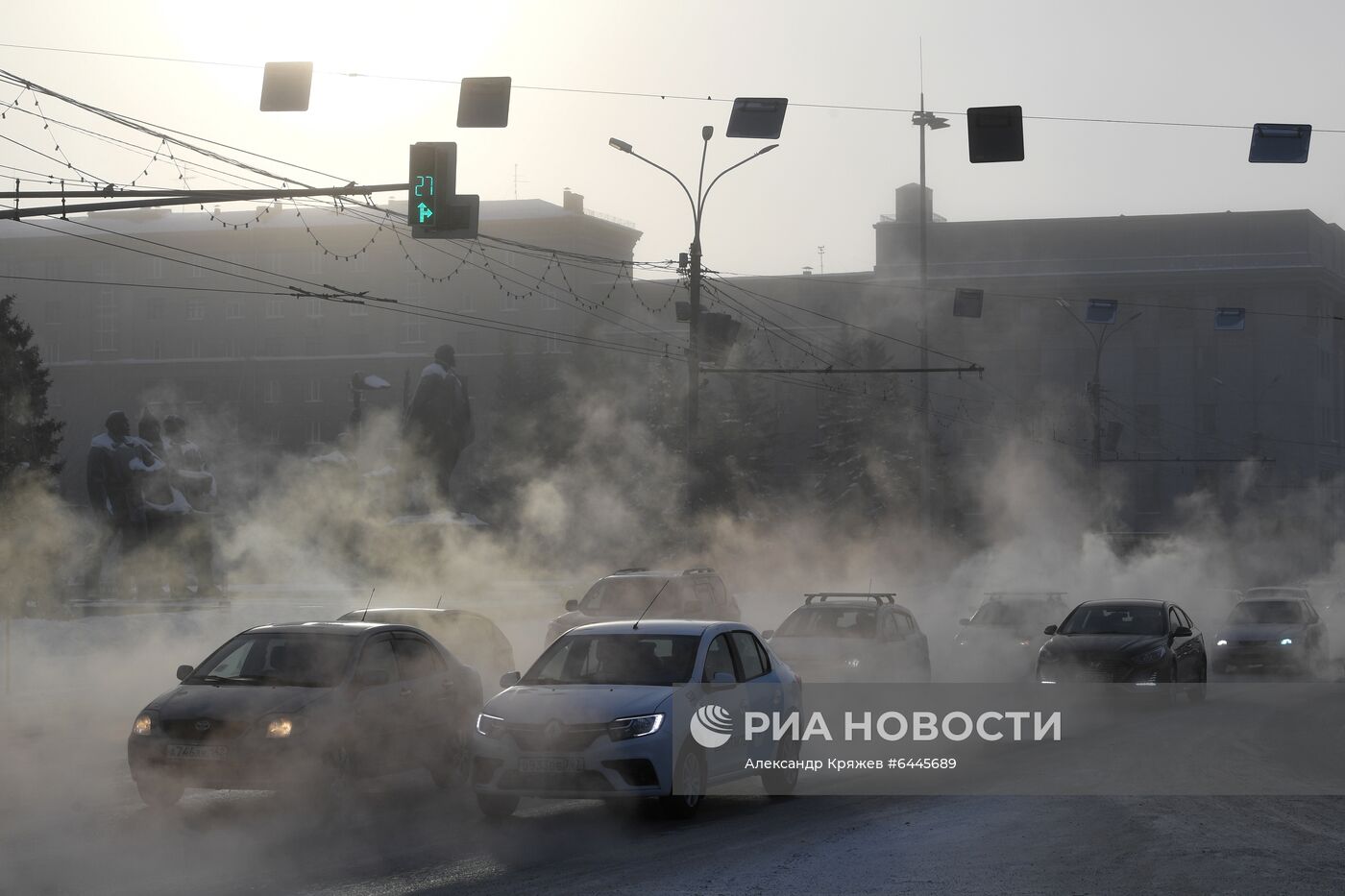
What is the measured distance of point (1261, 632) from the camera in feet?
93.7

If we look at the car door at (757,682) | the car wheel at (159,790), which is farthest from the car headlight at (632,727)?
the car wheel at (159,790)

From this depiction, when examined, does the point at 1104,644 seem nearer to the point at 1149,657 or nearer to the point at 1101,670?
the point at 1101,670

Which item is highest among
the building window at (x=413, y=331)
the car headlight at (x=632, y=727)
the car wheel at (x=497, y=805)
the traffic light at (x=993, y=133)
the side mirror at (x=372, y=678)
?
the building window at (x=413, y=331)

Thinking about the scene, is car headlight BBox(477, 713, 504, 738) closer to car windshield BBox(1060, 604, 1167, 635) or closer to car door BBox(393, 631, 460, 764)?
car door BBox(393, 631, 460, 764)

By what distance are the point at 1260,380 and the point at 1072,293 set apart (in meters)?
11.1

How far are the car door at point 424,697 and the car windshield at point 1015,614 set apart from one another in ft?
55.5

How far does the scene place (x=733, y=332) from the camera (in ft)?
104

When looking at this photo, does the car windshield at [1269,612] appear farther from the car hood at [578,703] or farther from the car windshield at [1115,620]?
the car hood at [578,703]

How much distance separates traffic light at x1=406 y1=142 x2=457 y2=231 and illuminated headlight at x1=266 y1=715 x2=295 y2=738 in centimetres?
726

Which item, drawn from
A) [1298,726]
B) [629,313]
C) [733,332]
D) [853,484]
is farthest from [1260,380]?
[1298,726]

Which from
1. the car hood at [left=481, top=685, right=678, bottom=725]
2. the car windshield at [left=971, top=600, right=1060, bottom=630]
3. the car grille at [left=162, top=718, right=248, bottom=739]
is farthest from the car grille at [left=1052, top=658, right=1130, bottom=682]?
the car grille at [left=162, top=718, right=248, bottom=739]

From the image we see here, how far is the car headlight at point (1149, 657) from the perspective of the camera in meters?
21.3

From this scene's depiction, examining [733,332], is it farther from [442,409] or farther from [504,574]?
[504,574]

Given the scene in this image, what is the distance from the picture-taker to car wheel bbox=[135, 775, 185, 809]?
11.8 meters
